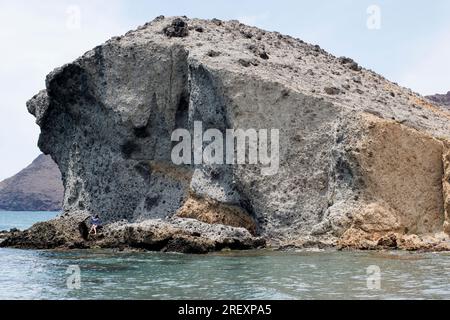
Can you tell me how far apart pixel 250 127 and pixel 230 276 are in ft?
52.2

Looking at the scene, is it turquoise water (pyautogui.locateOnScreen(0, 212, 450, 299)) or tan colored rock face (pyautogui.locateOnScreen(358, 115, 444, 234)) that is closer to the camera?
turquoise water (pyautogui.locateOnScreen(0, 212, 450, 299))

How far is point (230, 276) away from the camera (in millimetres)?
22734

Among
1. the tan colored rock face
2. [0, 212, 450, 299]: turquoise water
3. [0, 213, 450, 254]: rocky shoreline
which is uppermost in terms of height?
the tan colored rock face

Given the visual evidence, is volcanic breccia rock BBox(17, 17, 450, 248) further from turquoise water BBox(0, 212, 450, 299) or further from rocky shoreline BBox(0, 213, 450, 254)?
turquoise water BBox(0, 212, 450, 299)

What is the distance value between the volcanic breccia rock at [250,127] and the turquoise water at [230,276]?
5197mm

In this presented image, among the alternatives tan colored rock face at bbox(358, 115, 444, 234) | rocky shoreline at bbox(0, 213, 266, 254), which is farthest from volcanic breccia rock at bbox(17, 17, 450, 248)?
rocky shoreline at bbox(0, 213, 266, 254)

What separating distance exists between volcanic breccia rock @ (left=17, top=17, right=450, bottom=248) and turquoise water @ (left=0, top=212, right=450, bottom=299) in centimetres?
520

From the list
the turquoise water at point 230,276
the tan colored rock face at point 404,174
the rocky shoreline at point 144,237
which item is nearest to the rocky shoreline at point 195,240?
the rocky shoreline at point 144,237

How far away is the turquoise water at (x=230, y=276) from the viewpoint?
18.8 metres

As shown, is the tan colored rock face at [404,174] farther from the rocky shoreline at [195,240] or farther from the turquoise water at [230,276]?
the turquoise water at [230,276]

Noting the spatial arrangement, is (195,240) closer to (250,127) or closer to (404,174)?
(250,127)

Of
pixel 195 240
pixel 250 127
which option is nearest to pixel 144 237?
pixel 195 240

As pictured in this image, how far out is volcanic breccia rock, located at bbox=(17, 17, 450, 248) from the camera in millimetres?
33312
